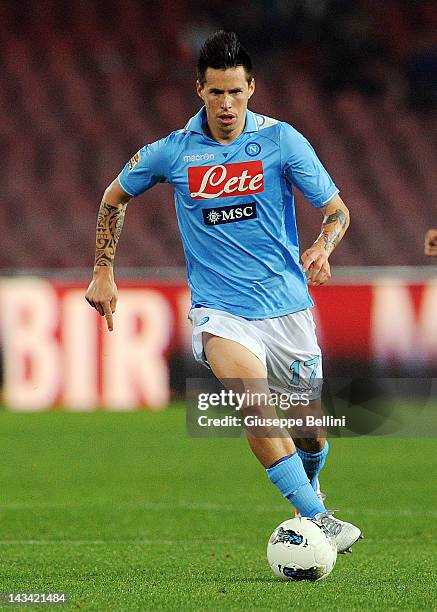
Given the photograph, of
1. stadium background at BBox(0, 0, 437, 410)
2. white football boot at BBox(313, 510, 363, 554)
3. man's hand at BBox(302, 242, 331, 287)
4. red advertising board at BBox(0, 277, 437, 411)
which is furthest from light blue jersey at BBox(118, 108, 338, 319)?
stadium background at BBox(0, 0, 437, 410)

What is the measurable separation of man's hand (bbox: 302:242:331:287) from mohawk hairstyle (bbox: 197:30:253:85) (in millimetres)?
776

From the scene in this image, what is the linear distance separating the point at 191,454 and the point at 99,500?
7.01ft

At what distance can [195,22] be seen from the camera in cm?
1530

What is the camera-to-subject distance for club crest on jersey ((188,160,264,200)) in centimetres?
503

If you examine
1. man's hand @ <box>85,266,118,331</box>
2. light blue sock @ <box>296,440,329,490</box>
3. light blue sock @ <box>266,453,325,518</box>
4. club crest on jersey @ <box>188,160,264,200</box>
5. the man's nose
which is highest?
the man's nose

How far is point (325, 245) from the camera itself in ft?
15.9

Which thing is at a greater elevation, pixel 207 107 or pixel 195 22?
pixel 195 22

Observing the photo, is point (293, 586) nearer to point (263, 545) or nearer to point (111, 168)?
point (263, 545)

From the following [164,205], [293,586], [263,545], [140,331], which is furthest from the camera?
[164,205]

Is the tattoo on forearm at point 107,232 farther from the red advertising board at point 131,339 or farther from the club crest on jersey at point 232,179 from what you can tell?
the red advertising board at point 131,339

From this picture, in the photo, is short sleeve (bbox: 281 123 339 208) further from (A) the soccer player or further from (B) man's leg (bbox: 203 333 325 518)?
(B) man's leg (bbox: 203 333 325 518)

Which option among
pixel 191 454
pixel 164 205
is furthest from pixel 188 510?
pixel 164 205

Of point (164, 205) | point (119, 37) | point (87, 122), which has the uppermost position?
point (119, 37)

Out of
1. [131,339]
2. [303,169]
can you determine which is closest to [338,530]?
[303,169]
